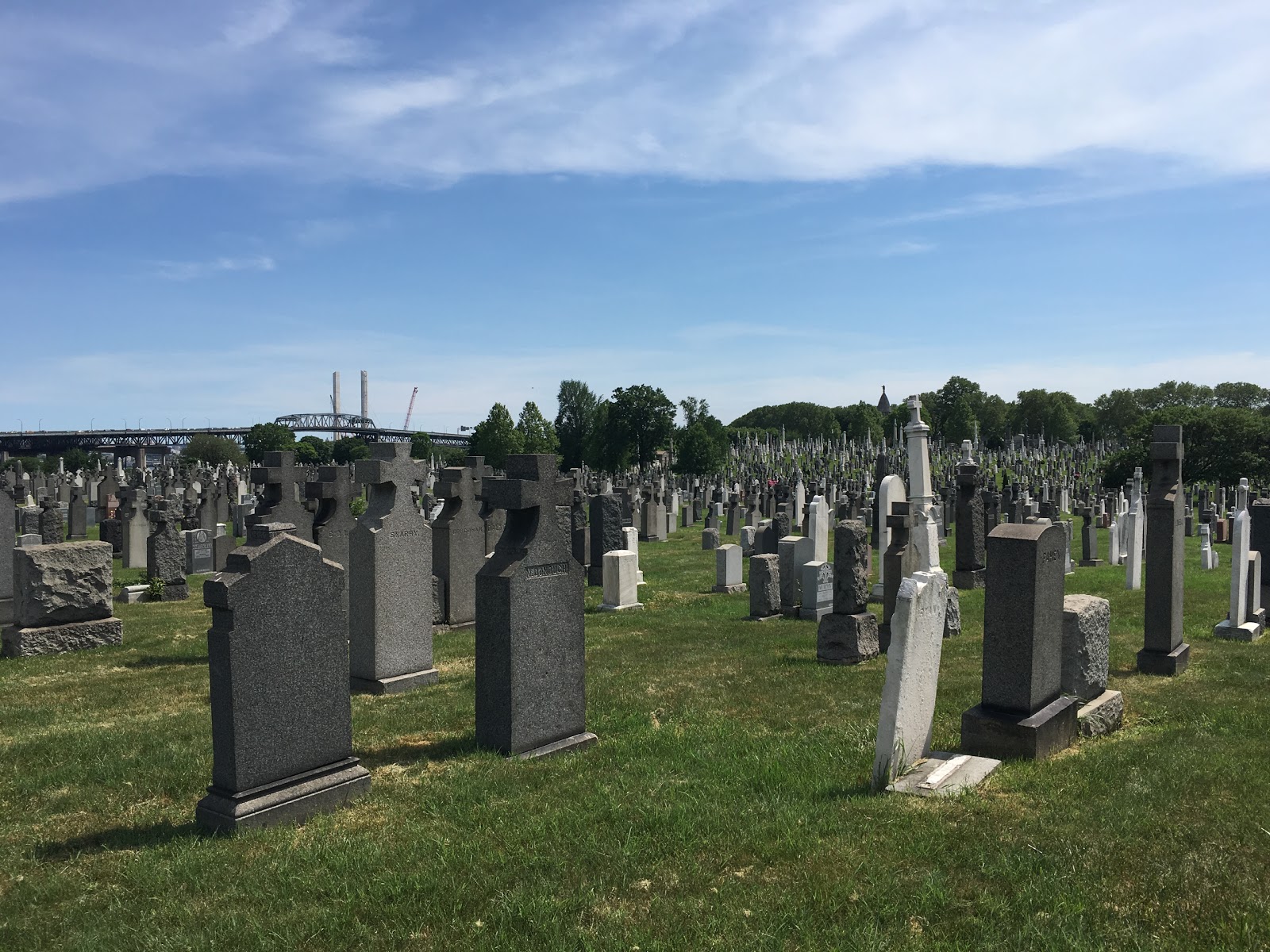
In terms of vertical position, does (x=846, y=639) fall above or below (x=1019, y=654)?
below

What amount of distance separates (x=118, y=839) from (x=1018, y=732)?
19.8 ft

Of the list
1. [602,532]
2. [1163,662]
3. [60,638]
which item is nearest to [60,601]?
[60,638]

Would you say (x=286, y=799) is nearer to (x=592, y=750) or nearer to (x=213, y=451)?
(x=592, y=750)

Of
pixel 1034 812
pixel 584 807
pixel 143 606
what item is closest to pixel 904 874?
pixel 1034 812

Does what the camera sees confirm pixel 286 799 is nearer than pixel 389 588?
Yes

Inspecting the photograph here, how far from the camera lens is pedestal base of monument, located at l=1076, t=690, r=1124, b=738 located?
704 cm

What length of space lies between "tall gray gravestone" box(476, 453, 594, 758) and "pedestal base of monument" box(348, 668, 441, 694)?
2876mm

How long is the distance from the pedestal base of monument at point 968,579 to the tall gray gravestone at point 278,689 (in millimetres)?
14272

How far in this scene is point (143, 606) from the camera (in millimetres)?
15773

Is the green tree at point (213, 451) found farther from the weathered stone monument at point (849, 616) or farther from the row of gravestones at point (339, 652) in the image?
the row of gravestones at point (339, 652)

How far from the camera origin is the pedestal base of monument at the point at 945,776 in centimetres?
568

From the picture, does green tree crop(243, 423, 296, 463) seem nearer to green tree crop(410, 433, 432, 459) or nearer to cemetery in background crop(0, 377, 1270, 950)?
green tree crop(410, 433, 432, 459)

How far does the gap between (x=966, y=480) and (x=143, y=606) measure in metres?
15.8

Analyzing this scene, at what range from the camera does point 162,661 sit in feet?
35.9
